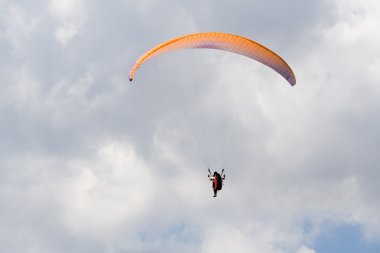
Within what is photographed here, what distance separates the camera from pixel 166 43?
205 feet

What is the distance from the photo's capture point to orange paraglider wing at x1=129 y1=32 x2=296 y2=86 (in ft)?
205

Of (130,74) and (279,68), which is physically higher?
(279,68)

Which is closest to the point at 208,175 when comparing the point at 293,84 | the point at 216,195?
the point at 216,195

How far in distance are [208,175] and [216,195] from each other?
2.10 meters

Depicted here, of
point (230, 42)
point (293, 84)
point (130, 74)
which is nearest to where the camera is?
point (130, 74)

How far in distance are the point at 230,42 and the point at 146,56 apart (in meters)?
8.26

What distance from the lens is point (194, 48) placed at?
64812 millimetres

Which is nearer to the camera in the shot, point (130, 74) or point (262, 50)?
point (130, 74)

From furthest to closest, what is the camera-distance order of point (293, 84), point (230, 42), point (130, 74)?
point (293, 84) < point (230, 42) < point (130, 74)

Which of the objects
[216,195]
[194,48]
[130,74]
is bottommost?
[216,195]

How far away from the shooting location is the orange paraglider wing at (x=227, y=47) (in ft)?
205

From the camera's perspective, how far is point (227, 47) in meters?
66.5

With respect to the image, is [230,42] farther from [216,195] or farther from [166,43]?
[216,195]

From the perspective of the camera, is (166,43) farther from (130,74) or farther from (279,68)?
(279,68)
